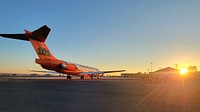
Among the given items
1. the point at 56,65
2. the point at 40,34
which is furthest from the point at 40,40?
the point at 56,65

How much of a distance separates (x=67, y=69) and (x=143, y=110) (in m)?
43.0

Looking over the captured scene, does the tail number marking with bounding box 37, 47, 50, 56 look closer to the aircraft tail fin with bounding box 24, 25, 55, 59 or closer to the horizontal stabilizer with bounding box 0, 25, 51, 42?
the aircraft tail fin with bounding box 24, 25, 55, 59

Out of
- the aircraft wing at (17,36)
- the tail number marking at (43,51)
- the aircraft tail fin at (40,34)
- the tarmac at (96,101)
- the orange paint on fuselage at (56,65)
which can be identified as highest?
the aircraft tail fin at (40,34)

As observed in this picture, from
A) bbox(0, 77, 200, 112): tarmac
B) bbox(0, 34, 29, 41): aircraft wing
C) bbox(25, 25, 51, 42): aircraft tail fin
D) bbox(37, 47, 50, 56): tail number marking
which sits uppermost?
bbox(25, 25, 51, 42): aircraft tail fin

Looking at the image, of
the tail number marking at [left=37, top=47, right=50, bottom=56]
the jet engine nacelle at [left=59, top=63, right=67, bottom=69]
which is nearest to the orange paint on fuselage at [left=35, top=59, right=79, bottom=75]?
the jet engine nacelle at [left=59, top=63, right=67, bottom=69]

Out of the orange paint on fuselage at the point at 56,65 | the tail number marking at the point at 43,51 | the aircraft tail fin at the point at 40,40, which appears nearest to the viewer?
the aircraft tail fin at the point at 40,40

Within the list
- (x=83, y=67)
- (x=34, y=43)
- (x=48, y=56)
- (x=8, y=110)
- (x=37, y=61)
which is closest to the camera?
(x=8, y=110)

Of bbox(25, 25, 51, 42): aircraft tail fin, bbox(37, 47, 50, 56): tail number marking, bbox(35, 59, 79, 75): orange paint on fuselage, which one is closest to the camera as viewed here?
bbox(25, 25, 51, 42): aircraft tail fin

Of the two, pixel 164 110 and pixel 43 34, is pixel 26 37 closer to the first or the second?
pixel 43 34

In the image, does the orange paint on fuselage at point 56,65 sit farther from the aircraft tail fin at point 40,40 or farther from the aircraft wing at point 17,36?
the aircraft wing at point 17,36

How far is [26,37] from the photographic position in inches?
1457

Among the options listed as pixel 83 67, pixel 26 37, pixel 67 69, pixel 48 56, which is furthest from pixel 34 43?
pixel 83 67

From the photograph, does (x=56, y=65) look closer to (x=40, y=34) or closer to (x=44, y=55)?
(x=44, y=55)

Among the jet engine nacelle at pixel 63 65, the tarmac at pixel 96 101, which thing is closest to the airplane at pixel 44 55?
the jet engine nacelle at pixel 63 65
